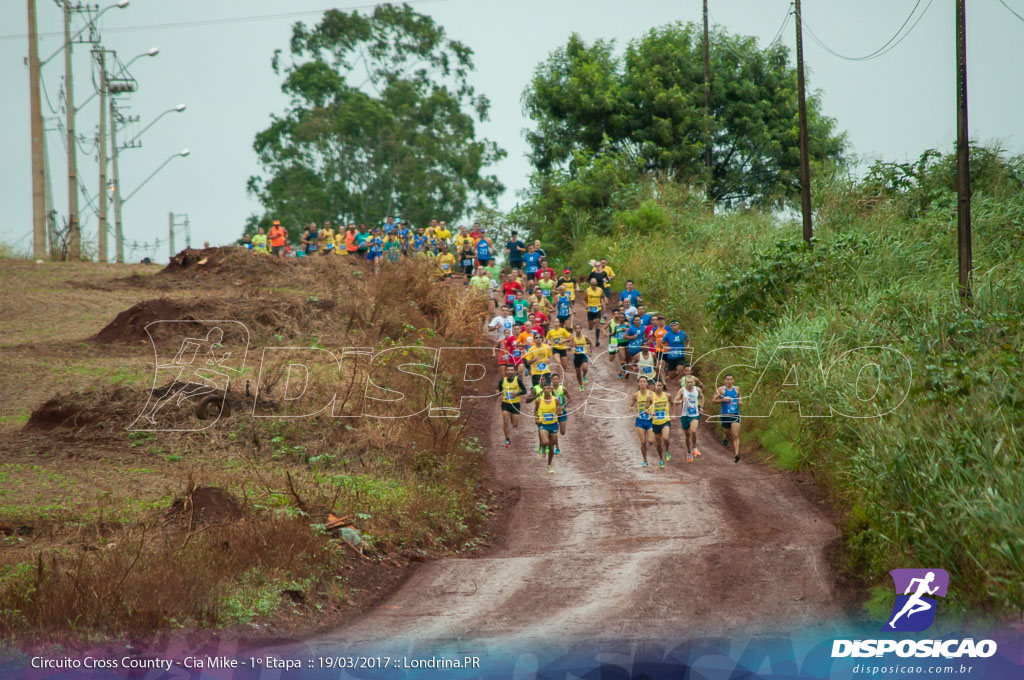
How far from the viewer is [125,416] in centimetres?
1833

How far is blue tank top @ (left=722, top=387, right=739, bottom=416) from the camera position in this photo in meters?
19.4

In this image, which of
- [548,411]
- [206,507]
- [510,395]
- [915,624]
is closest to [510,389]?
[510,395]

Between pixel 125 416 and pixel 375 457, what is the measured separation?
4761mm

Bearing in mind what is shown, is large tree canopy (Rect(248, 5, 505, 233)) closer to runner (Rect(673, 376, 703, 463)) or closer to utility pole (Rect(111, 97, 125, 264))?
utility pole (Rect(111, 97, 125, 264))

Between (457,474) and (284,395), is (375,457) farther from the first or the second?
(284,395)

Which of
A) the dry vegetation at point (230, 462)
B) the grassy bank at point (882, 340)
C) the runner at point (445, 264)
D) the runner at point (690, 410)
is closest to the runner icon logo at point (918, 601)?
the grassy bank at point (882, 340)

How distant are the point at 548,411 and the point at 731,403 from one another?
3657mm

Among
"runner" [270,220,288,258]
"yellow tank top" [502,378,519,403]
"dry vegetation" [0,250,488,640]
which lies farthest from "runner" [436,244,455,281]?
"yellow tank top" [502,378,519,403]

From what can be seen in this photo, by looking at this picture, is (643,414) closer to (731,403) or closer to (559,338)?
(731,403)

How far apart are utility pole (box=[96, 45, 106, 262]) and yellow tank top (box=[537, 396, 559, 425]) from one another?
26.8m

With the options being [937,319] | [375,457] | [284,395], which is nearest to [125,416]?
[284,395]

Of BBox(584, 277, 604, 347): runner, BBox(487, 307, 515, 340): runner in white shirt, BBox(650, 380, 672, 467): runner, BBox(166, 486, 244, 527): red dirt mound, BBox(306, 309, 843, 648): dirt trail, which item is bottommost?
BBox(306, 309, 843, 648): dirt trail

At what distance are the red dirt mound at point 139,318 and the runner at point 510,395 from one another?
369 inches

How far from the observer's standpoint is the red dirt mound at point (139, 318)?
79.9 feet
